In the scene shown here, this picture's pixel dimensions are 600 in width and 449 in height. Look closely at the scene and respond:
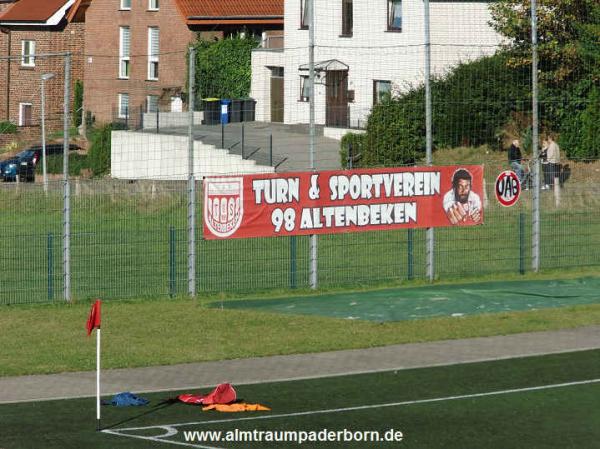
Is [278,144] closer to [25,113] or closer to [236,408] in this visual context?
[236,408]

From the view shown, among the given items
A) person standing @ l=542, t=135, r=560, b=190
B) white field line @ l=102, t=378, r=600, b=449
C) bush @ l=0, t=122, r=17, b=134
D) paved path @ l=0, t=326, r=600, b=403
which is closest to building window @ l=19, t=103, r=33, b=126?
bush @ l=0, t=122, r=17, b=134

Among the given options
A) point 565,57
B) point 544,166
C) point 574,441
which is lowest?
point 574,441

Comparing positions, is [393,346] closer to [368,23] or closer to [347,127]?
[347,127]

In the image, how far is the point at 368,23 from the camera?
159ft

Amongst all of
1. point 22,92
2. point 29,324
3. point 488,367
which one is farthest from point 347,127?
point 22,92

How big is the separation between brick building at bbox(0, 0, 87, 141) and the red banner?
41.4 metres

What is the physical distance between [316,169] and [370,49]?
69.1ft

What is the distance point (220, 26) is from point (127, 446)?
49852 millimetres

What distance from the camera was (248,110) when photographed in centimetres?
3591

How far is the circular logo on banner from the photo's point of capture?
90.9 feet

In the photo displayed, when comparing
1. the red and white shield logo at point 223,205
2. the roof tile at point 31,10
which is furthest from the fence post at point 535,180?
the roof tile at point 31,10

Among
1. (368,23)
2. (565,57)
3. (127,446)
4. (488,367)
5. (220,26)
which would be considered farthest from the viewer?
(220,26)

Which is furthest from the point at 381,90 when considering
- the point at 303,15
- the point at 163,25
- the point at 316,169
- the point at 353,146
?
the point at 163,25

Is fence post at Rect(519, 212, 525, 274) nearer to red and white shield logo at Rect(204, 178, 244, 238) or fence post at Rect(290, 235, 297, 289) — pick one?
fence post at Rect(290, 235, 297, 289)
